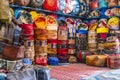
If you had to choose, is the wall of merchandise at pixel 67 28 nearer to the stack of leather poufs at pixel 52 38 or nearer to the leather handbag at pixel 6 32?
the stack of leather poufs at pixel 52 38

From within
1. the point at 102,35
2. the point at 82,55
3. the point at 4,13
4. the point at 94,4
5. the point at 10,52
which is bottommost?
the point at 82,55

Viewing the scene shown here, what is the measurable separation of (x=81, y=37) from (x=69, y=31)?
1.35 feet

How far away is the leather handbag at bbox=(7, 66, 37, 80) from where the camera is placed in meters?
2.74

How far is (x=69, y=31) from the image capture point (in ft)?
20.1

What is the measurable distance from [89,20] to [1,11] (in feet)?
13.1

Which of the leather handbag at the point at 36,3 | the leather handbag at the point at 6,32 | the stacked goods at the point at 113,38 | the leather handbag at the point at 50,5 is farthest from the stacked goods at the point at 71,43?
the leather handbag at the point at 6,32

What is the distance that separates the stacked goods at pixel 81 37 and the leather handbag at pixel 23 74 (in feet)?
11.0

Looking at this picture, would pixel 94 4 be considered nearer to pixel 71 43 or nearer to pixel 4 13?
pixel 71 43

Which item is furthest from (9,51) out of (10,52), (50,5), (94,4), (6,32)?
(94,4)

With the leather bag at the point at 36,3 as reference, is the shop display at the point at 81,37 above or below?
below

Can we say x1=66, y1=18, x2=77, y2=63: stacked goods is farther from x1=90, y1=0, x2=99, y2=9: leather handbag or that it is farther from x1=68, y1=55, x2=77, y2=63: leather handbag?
x1=90, y1=0, x2=99, y2=9: leather handbag

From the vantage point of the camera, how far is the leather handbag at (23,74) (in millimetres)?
2742

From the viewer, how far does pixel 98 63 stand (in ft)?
17.5

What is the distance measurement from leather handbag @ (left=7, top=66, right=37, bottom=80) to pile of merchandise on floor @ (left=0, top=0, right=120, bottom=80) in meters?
1.40
